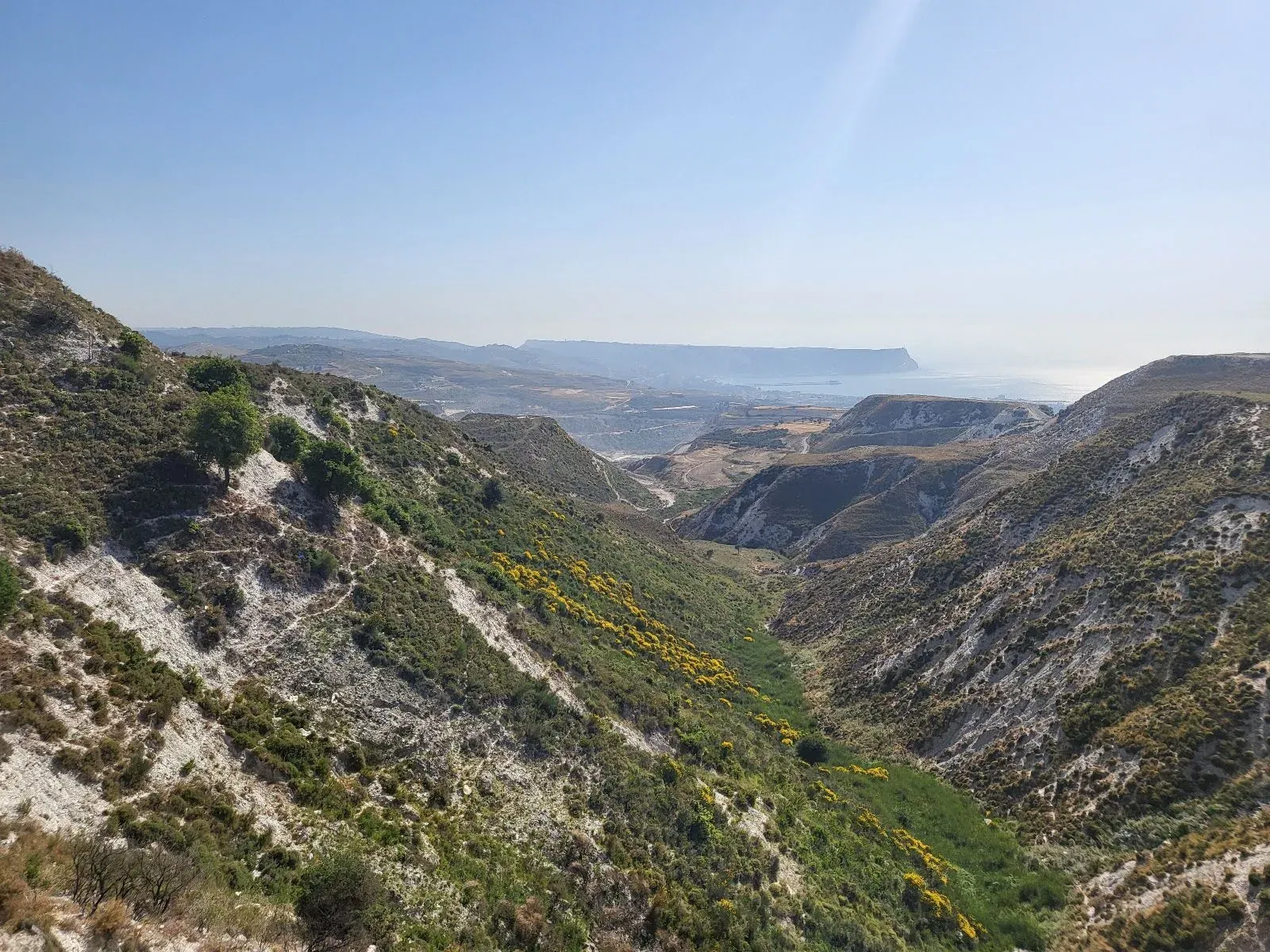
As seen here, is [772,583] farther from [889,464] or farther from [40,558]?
[40,558]

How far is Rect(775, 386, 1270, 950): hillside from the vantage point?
20312 mm

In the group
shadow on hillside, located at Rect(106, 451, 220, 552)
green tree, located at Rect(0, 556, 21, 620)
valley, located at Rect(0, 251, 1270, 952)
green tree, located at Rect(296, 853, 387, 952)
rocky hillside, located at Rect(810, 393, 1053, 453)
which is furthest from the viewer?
rocky hillside, located at Rect(810, 393, 1053, 453)

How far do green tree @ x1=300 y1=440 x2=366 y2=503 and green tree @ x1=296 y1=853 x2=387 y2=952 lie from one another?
20036 mm

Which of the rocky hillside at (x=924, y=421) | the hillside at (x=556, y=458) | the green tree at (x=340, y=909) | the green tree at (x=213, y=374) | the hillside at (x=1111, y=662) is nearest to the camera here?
the green tree at (x=340, y=909)

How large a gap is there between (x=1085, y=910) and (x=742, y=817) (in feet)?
39.9

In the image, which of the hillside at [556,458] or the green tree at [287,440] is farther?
the hillside at [556,458]

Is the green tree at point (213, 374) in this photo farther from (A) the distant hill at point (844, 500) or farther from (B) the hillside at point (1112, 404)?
(B) the hillside at point (1112, 404)

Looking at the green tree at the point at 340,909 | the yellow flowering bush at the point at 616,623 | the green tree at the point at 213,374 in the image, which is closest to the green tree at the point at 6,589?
the green tree at the point at 340,909

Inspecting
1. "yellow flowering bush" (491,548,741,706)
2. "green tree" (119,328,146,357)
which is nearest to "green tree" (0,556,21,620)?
"green tree" (119,328,146,357)

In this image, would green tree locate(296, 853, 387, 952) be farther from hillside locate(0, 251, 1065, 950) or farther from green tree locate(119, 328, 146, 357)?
green tree locate(119, 328, 146, 357)

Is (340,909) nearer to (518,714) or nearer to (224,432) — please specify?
(518,714)

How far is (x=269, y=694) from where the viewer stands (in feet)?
63.5

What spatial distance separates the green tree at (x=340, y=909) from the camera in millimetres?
12242

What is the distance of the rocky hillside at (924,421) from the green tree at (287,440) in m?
149
